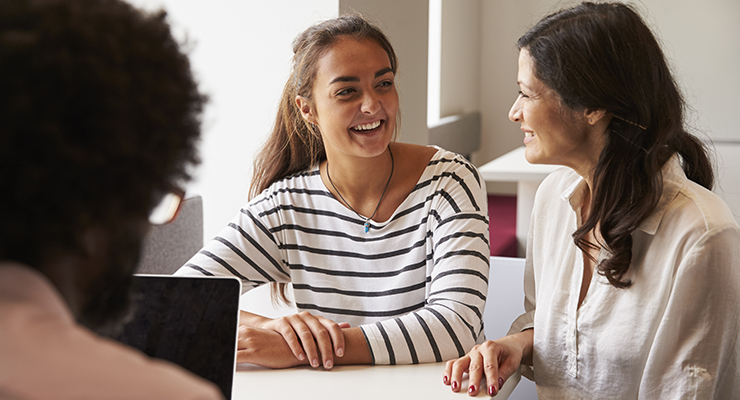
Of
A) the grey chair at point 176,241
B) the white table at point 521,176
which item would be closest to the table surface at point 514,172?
the white table at point 521,176

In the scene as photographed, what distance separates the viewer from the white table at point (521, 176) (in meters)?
2.76

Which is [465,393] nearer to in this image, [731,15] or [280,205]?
[280,205]

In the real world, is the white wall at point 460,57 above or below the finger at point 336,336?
above

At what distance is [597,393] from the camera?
1.15 meters

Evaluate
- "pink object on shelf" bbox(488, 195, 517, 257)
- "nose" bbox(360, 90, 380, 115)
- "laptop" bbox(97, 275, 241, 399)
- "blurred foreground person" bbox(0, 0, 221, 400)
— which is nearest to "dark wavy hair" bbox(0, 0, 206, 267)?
"blurred foreground person" bbox(0, 0, 221, 400)

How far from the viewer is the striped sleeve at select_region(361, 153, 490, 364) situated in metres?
1.05

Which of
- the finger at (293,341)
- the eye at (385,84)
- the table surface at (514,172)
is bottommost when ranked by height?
the table surface at (514,172)

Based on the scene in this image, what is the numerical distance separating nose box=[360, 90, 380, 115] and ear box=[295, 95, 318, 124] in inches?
5.6

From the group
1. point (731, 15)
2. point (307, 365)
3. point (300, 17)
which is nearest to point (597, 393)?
point (307, 365)

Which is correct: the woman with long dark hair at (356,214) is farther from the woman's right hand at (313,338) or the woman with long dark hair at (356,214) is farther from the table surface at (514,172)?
the table surface at (514,172)

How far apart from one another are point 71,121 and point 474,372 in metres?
0.79

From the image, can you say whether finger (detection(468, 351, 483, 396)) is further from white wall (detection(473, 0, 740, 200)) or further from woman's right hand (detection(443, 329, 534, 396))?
white wall (detection(473, 0, 740, 200))

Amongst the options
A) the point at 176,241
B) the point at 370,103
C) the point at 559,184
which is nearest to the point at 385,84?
the point at 370,103

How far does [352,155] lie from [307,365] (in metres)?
0.50
